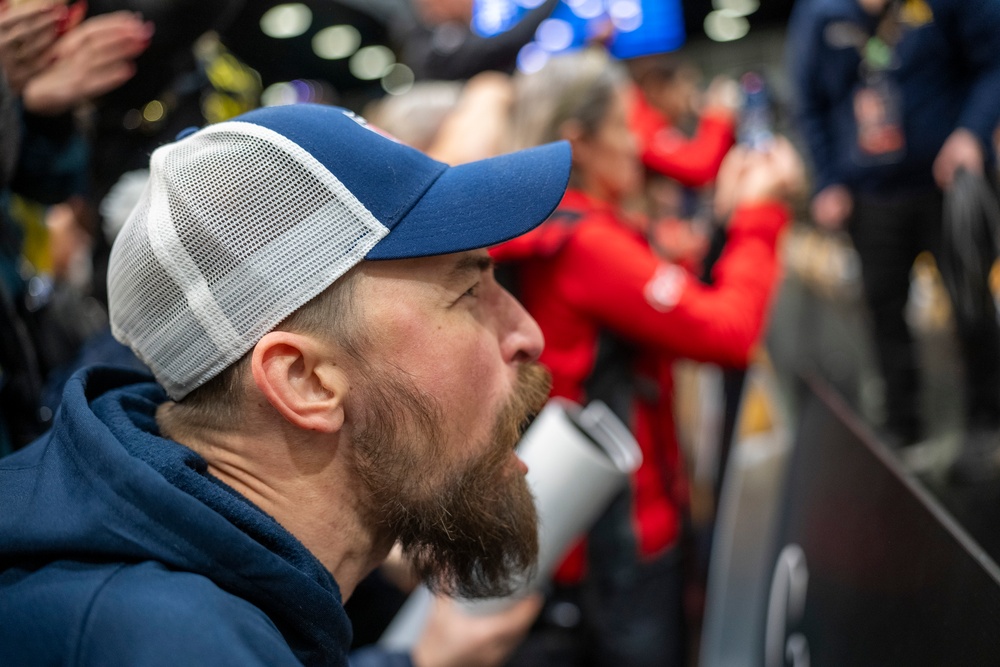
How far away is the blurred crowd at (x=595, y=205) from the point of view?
4.52ft

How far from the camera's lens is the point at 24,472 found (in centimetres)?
88

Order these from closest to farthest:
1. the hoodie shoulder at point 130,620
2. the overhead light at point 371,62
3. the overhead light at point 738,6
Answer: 1. the hoodie shoulder at point 130,620
2. the overhead light at point 738,6
3. the overhead light at point 371,62

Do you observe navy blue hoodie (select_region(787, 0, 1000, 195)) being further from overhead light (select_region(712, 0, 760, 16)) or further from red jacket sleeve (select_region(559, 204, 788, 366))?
overhead light (select_region(712, 0, 760, 16))

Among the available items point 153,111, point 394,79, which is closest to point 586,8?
point 153,111

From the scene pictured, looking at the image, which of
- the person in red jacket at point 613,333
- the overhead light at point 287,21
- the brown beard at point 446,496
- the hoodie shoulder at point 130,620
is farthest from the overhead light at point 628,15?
the hoodie shoulder at point 130,620

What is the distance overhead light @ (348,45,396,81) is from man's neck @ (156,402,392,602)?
11.0 metres

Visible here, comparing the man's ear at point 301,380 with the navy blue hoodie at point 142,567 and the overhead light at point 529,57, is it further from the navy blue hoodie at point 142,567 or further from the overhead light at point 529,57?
the overhead light at point 529,57

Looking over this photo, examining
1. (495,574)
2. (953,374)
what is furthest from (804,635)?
(953,374)

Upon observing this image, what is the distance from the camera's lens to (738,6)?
11086 mm

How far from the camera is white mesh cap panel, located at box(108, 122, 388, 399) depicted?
866 millimetres

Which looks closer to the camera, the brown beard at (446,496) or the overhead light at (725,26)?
the brown beard at (446,496)

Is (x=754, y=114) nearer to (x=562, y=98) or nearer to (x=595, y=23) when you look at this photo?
(x=595, y=23)

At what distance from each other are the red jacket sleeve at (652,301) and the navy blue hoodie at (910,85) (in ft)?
4.03

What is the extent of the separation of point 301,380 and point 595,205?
1080mm
